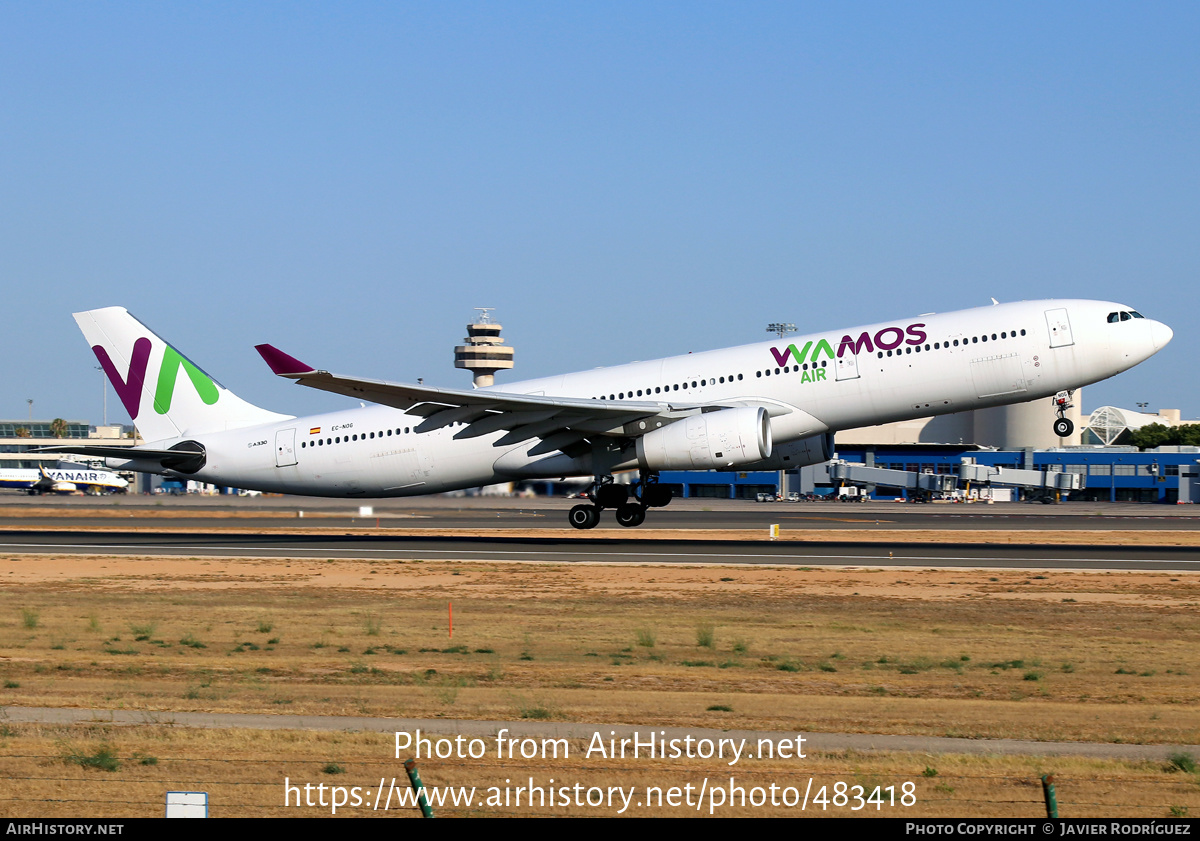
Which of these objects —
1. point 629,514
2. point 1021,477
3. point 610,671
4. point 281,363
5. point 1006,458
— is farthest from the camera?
point 1006,458

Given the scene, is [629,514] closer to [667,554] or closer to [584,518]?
[584,518]

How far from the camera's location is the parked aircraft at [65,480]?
4515 inches

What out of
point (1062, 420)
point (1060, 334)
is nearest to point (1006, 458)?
point (1062, 420)

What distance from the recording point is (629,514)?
131ft

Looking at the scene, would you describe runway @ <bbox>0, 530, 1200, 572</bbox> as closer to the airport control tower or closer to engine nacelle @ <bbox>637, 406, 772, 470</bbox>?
engine nacelle @ <bbox>637, 406, 772, 470</bbox>

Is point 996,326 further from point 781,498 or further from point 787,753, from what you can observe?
point 781,498

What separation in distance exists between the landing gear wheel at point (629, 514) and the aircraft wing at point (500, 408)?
3.58 meters

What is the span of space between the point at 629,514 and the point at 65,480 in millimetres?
92372

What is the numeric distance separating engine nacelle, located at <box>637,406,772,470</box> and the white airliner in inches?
1.7

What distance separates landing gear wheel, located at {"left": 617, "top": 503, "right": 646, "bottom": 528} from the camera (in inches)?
1563

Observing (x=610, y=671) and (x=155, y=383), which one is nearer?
(x=610, y=671)

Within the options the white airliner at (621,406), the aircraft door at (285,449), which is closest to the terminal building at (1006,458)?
the white airliner at (621,406)

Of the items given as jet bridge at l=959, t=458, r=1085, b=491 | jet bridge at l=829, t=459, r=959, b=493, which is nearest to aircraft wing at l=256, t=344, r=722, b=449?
jet bridge at l=829, t=459, r=959, b=493
